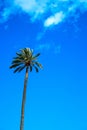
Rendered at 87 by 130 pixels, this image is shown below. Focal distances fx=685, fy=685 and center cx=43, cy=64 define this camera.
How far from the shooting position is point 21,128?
11088cm

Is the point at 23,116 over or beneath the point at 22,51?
beneath

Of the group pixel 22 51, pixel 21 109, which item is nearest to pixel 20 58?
pixel 22 51

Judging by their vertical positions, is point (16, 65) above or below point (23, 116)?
above

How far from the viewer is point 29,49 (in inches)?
4567

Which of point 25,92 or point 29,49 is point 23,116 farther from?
point 29,49

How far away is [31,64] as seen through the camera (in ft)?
380

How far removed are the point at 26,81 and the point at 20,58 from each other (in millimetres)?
4045

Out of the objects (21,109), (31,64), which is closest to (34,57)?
(31,64)

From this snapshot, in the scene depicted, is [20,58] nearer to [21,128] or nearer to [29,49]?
[29,49]

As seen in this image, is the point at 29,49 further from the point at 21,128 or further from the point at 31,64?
the point at 21,128

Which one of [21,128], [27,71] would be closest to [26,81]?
[27,71]

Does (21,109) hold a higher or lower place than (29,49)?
lower

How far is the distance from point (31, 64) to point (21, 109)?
26.3ft

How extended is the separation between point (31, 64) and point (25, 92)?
4958 mm
